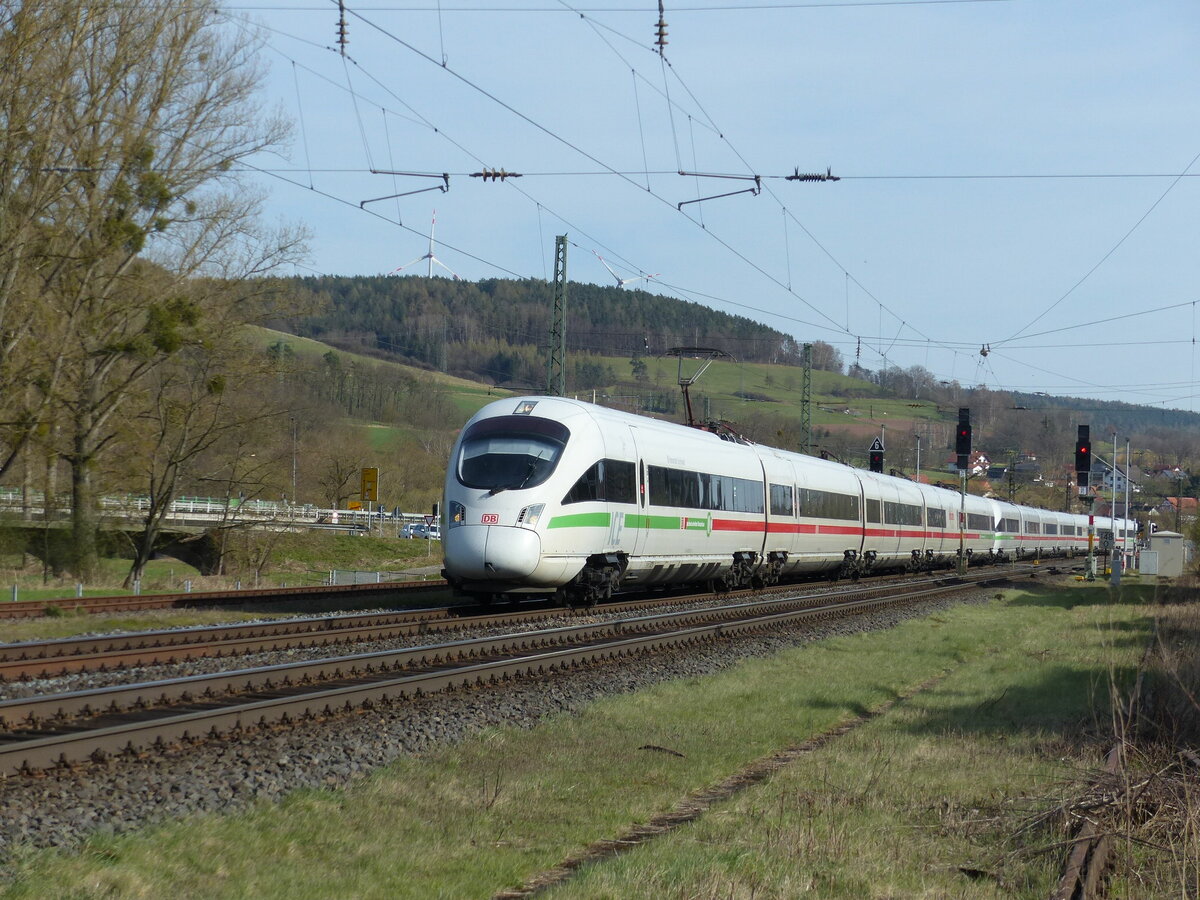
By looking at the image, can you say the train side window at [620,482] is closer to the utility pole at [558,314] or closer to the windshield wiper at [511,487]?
the windshield wiper at [511,487]

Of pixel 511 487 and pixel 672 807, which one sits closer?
pixel 672 807

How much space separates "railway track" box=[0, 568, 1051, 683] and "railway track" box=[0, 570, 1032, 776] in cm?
156

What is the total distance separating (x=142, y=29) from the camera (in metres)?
29.8

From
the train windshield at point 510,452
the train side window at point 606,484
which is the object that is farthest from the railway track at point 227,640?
the train windshield at point 510,452

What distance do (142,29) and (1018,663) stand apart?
25392mm

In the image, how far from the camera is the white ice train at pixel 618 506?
19125mm

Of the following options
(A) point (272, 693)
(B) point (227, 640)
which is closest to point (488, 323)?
(B) point (227, 640)

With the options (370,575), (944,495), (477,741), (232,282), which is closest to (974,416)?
(944,495)

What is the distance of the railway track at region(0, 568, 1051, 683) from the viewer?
12.8m

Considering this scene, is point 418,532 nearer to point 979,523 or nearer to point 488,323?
point 488,323

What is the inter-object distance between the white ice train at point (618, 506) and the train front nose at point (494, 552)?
0.07ft

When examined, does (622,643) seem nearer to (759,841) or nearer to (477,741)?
(477,741)

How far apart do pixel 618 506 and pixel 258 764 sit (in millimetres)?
13107

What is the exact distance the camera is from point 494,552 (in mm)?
18797
